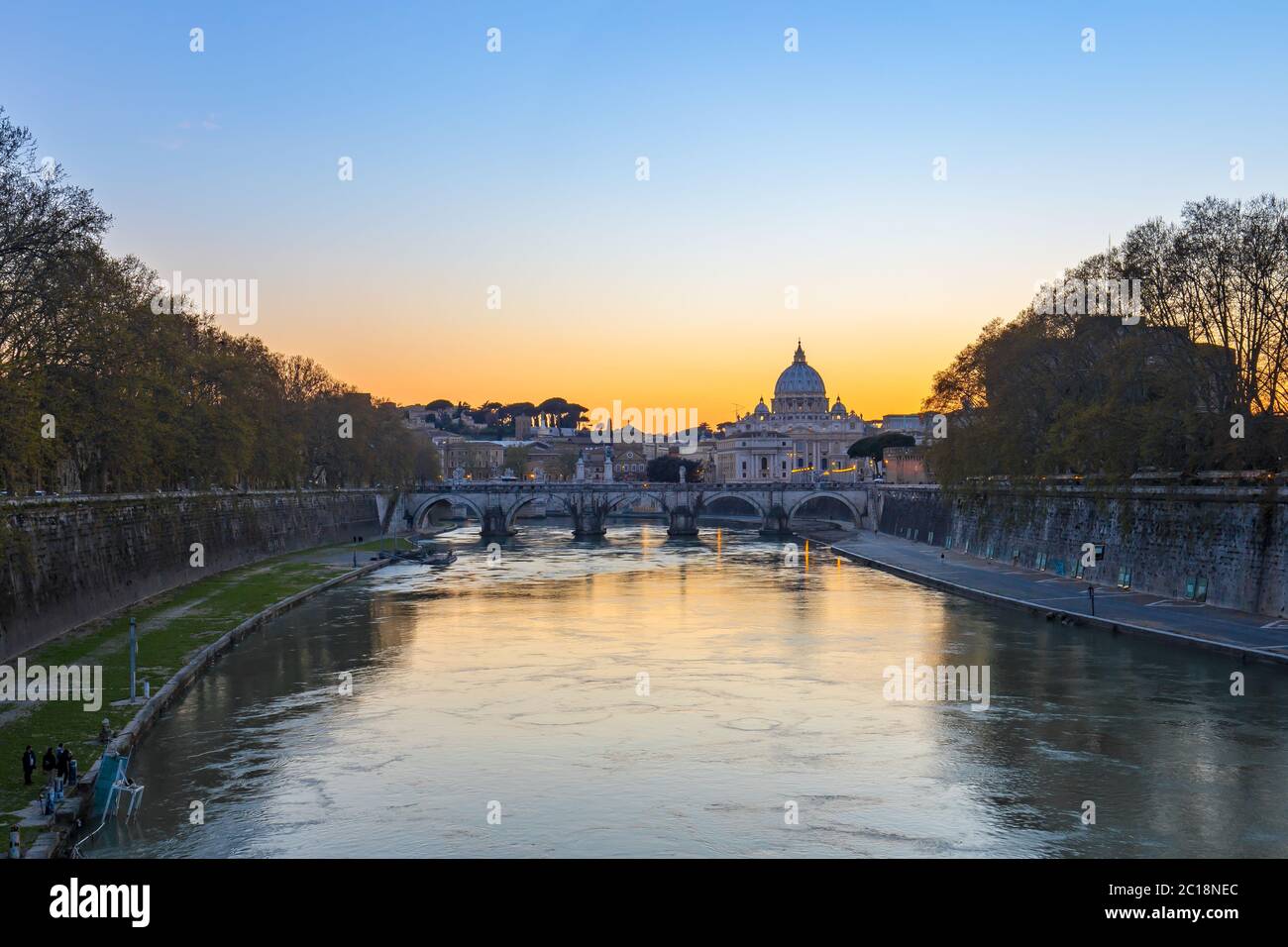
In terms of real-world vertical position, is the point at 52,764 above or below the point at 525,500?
below

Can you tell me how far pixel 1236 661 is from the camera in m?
37.2

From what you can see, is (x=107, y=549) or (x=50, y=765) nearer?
(x=50, y=765)

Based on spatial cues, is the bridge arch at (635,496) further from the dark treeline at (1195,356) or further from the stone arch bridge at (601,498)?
the dark treeline at (1195,356)

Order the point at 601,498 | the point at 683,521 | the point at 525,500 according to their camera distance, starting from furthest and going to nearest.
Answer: the point at 601,498
the point at 683,521
the point at 525,500

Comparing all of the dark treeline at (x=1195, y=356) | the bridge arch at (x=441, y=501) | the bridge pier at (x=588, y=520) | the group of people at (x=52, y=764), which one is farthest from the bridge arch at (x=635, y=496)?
the group of people at (x=52, y=764)

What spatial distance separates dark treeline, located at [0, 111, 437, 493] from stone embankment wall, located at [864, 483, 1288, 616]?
39068 mm

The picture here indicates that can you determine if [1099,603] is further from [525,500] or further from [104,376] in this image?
[525,500]

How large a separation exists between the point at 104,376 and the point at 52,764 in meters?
25.5

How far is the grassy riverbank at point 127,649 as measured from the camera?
25141 millimetres

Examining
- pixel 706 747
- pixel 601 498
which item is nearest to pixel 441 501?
pixel 601 498

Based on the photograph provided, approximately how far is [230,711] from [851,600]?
112 feet

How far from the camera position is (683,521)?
5221 inches

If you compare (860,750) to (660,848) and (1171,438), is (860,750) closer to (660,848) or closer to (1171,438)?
(660,848)
